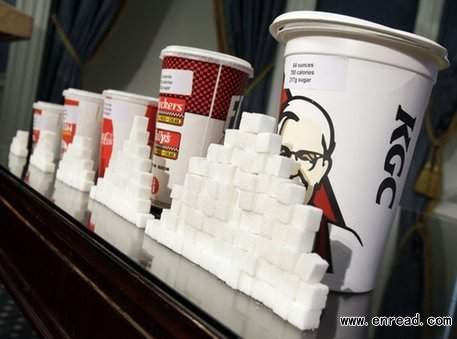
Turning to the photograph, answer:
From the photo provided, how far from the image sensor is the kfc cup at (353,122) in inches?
18.0

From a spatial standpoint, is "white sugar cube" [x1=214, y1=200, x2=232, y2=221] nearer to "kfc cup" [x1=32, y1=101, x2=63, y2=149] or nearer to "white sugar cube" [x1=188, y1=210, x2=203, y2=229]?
"white sugar cube" [x1=188, y1=210, x2=203, y2=229]

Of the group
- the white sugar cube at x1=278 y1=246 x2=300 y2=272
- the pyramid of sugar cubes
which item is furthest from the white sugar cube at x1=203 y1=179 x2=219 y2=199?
the white sugar cube at x1=278 y1=246 x2=300 y2=272

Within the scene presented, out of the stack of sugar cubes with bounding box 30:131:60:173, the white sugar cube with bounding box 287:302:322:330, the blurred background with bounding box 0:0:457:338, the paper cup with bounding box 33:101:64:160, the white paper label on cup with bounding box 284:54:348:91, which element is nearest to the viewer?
the white sugar cube with bounding box 287:302:322:330

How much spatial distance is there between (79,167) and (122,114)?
0.12 m

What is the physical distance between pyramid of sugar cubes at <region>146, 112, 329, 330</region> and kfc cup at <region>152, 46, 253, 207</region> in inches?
5.5

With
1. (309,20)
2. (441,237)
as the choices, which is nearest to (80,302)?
(309,20)

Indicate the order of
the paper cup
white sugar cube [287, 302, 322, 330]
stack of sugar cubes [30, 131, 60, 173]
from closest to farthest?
white sugar cube [287, 302, 322, 330] → stack of sugar cubes [30, 131, 60, 173] → the paper cup

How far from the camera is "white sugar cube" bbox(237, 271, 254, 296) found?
415mm

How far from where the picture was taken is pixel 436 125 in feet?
5.33

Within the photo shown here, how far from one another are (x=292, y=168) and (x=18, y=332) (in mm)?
610

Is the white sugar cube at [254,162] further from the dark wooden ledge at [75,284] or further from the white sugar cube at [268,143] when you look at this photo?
the dark wooden ledge at [75,284]

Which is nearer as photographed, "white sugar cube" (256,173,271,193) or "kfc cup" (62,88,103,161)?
"white sugar cube" (256,173,271,193)

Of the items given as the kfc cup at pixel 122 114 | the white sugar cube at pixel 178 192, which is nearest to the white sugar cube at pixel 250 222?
the white sugar cube at pixel 178 192

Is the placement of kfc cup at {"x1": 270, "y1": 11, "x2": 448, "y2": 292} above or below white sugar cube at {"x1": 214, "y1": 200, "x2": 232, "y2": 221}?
above
